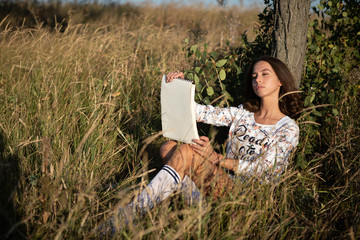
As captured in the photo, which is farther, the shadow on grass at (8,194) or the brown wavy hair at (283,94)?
the brown wavy hair at (283,94)

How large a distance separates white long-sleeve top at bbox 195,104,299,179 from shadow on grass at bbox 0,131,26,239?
Result: 1127 millimetres

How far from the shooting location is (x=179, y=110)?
2057mm

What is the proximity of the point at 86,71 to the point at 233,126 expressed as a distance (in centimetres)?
177

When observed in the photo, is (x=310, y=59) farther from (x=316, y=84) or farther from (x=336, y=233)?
(x=336, y=233)

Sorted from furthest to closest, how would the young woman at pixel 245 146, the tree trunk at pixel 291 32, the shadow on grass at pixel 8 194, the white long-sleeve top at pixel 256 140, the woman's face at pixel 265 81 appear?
1. the tree trunk at pixel 291 32
2. the woman's face at pixel 265 81
3. the white long-sleeve top at pixel 256 140
4. the young woman at pixel 245 146
5. the shadow on grass at pixel 8 194

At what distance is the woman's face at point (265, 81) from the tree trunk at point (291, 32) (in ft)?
0.93

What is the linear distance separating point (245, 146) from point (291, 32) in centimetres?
95

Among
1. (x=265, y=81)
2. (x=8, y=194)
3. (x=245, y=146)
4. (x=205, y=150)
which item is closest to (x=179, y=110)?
(x=205, y=150)

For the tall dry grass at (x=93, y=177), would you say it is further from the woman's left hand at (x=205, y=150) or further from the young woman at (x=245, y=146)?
the woman's left hand at (x=205, y=150)

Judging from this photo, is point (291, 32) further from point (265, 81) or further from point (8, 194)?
point (8, 194)

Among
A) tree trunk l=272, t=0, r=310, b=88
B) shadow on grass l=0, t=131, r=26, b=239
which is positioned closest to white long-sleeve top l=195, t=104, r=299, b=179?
tree trunk l=272, t=0, r=310, b=88

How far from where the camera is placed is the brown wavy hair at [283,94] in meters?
2.31

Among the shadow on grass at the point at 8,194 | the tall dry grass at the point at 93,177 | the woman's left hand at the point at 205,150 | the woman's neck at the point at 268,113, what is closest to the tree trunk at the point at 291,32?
the woman's neck at the point at 268,113

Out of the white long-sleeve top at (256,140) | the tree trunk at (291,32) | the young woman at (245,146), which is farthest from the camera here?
the tree trunk at (291,32)
